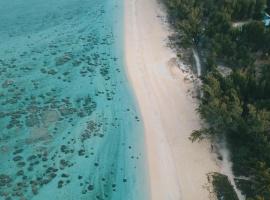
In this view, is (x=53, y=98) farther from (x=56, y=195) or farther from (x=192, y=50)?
(x=192, y=50)

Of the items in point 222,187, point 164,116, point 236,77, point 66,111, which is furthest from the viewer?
point 66,111

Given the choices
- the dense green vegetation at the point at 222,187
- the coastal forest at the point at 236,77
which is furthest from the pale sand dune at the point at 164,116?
the coastal forest at the point at 236,77

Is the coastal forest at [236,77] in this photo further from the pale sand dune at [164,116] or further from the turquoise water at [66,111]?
the turquoise water at [66,111]

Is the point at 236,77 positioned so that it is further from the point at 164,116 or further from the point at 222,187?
the point at 222,187

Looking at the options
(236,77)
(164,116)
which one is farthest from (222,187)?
(236,77)

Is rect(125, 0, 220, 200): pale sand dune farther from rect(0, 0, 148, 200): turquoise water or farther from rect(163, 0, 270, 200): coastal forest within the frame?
rect(163, 0, 270, 200): coastal forest

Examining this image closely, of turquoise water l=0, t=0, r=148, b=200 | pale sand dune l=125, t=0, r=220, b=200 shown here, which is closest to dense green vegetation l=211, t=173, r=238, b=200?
pale sand dune l=125, t=0, r=220, b=200
